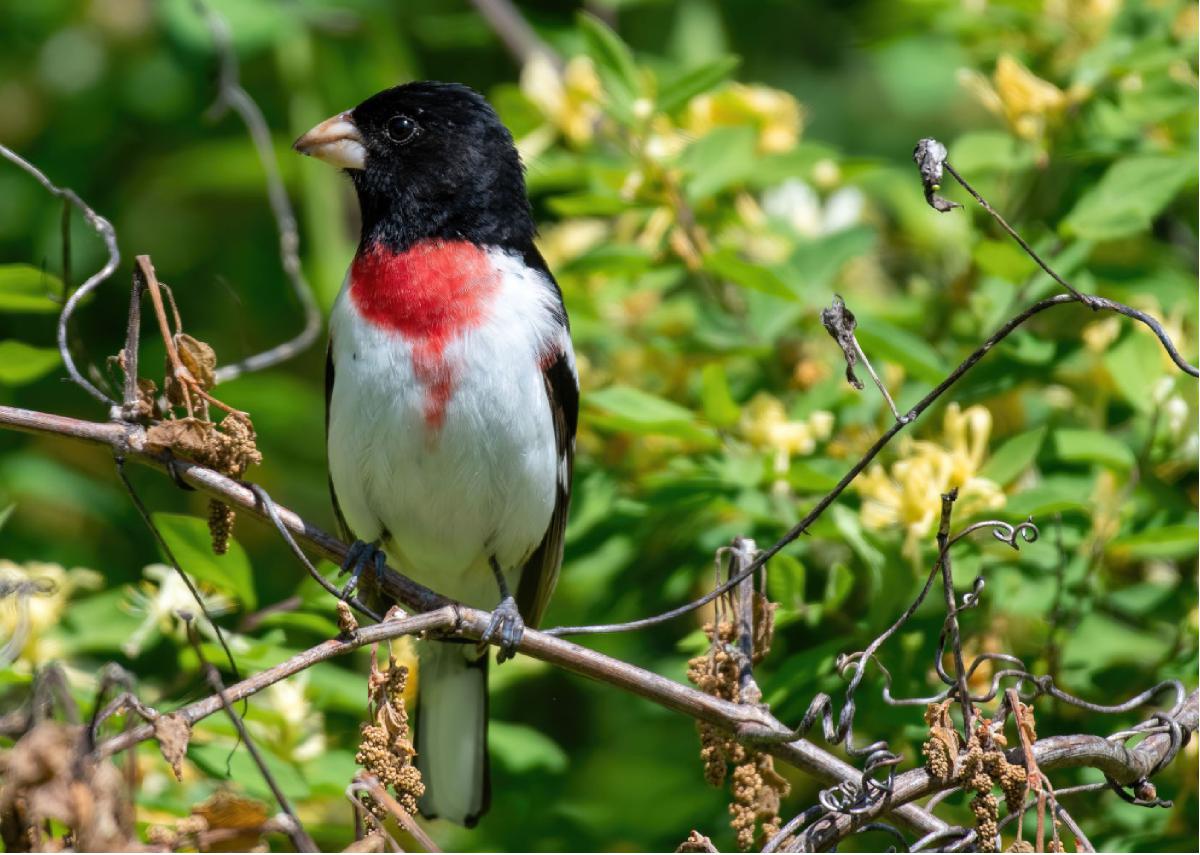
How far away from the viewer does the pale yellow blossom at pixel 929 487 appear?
2943mm

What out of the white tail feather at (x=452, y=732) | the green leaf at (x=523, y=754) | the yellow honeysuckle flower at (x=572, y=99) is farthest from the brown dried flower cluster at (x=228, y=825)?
the yellow honeysuckle flower at (x=572, y=99)

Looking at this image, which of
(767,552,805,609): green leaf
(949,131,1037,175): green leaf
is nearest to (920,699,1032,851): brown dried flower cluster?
(767,552,805,609): green leaf

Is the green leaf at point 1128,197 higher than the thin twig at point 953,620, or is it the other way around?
the green leaf at point 1128,197

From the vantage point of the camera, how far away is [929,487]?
9.69 feet

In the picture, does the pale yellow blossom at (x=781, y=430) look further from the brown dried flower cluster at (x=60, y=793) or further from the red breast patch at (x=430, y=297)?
the brown dried flower cluster at (x=60, y=793)

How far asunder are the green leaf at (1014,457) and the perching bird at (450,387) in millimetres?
1022

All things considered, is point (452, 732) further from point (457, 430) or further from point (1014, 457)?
point (1014, 457)

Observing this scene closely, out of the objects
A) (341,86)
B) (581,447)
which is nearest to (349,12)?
(341,86)

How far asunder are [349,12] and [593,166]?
146cm

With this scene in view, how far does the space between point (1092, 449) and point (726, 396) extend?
0.84m

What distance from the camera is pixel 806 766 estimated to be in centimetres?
221

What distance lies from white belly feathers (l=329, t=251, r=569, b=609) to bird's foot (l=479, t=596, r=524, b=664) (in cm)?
34

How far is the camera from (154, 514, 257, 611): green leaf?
8.82 feet

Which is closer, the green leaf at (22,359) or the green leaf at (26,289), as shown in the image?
the green leaf at (26,289)
